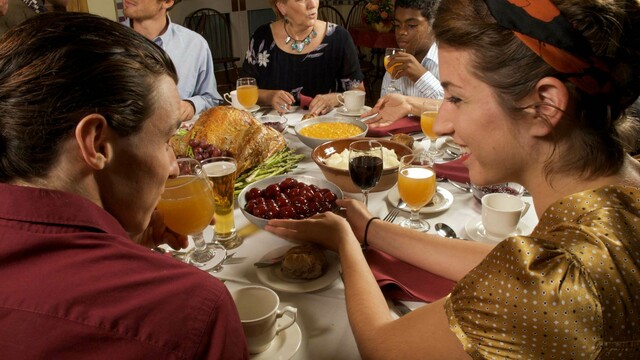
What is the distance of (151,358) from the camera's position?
65 centimetres

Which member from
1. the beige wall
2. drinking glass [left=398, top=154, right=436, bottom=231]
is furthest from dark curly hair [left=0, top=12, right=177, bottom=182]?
the beige wall

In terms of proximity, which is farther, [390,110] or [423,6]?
[423,6]

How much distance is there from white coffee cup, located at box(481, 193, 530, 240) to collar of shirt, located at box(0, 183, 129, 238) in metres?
1.13

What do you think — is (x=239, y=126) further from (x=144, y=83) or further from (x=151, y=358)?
(x=151, y=358)

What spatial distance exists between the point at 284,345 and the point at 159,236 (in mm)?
580

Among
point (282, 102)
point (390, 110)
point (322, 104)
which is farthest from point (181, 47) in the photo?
point (390, 110)

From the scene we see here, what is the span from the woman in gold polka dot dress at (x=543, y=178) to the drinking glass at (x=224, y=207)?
0.52 meters

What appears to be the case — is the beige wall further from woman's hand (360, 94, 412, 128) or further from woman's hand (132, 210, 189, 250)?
woman's hand (132, 210, 189, 250)

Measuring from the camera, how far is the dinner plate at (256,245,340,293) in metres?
1.21

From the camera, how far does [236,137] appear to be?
1.98 m

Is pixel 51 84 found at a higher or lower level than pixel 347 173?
higher

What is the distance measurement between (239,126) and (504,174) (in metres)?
1.25

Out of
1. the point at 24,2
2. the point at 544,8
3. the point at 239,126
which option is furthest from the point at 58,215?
the point at 24,2

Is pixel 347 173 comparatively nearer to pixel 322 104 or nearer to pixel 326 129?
pixel 326 129
